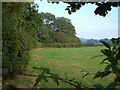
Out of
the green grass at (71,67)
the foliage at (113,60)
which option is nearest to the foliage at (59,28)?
the green grass at (71,67)

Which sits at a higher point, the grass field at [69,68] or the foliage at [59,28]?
the foliage at [59,28]

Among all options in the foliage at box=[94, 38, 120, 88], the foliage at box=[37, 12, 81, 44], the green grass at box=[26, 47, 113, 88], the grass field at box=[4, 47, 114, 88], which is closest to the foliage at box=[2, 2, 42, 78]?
the grass field at box=[4, 47, 114, 88]

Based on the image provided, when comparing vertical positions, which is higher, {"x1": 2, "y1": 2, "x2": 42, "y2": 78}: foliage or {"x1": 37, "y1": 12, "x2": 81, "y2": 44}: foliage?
{"x1": 37, "y1": 12, "x2": 81, "y2": 44}: foliage

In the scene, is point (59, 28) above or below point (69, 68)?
above

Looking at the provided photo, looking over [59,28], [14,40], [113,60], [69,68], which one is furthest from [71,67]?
[59,28]

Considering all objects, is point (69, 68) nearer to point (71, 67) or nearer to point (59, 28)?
point (71, 67)

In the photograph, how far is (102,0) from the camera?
1.01 m

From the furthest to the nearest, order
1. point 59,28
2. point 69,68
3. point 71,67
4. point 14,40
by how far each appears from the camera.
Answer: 1. point 59,28
2. point 71,67
3. point 69,68
4. point 14,40

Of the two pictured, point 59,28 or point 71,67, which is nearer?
point 71,67

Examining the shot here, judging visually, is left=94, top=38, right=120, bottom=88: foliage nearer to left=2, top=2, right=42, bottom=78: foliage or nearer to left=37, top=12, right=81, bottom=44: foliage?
left=2, top=2, right=42, bottom=78: foliage

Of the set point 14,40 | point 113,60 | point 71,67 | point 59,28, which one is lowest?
point 71,67

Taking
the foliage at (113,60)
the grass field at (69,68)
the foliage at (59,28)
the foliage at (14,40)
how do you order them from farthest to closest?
the foliage at (59,28) → the foliage at (14,40) → the grass field at (69,68) → the foliage at (113,60)

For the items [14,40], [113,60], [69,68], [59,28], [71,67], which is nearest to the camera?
[113,60]

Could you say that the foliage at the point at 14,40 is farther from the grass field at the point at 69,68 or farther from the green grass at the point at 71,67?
the green grass at the point at 71,67
